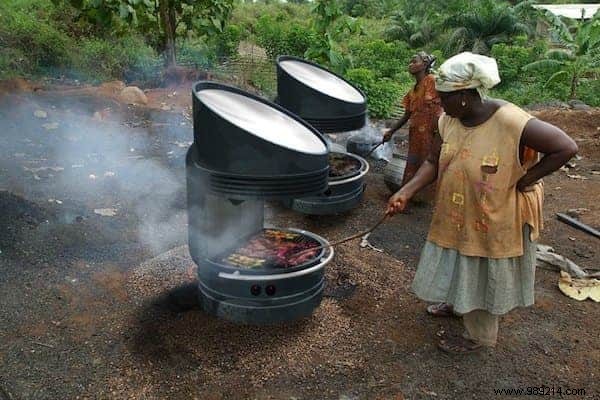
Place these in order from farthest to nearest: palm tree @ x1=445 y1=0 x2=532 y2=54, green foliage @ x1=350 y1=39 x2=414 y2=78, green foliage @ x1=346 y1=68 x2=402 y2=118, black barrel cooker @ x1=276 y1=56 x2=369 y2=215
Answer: palm tree @ x1=445 y1=0 x2=532 y2=54 → green foliage @ x1=350 y1=39 x2=414 y2=78 → green foliage @ x1=346 y1=68 x2=402 y2=118 → black barrel cooker @ x1=276 y1=56 x2=369 y2=215

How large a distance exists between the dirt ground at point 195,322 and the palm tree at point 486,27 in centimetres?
1525

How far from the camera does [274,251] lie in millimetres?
A: 3508

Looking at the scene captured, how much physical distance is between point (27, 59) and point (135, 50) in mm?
2077

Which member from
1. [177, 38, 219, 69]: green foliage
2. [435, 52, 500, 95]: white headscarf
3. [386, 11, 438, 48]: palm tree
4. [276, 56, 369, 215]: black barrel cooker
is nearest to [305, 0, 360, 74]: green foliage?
[177, 38, 219, 69]: green foliage

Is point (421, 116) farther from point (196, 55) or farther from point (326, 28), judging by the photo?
point (196, 55)

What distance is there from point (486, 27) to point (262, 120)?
764 inches

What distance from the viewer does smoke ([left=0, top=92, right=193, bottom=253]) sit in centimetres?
540

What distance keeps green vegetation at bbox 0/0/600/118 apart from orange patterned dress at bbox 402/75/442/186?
4.19 m

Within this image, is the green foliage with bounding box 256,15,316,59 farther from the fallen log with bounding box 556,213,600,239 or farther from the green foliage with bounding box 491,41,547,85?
the fallen log with bounding box 556,213,600,239

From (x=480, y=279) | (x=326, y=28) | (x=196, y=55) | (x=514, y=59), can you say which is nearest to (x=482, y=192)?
(x=480, y=279)

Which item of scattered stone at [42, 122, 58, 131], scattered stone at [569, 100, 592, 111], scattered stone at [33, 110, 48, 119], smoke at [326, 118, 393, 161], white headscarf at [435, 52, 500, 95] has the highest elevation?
white headscarf at [435, 52, 500, 95]

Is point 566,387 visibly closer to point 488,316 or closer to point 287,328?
point 488,316

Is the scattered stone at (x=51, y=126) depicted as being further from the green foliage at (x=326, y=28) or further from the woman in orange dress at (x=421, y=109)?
the woman in orange dress at (x=421, y=109)

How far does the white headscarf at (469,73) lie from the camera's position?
8.71 ft
